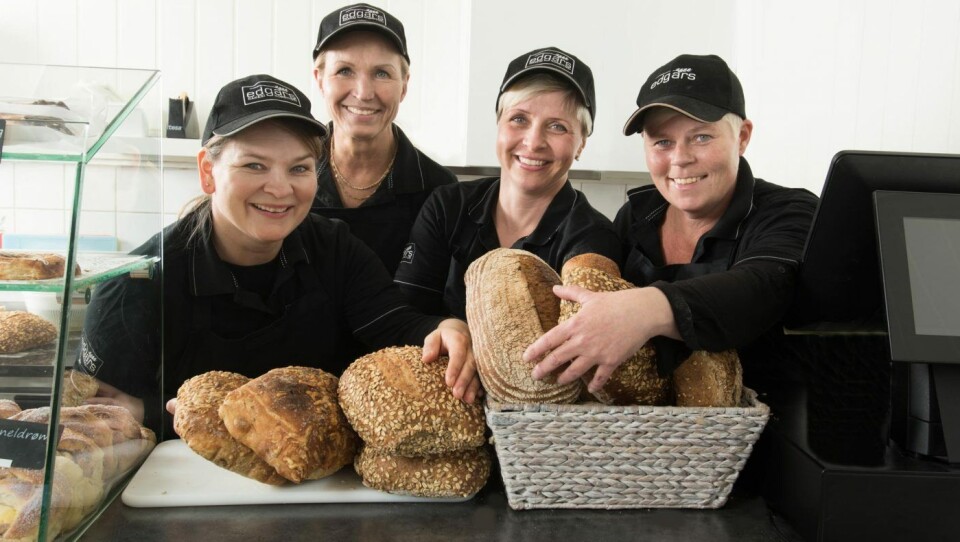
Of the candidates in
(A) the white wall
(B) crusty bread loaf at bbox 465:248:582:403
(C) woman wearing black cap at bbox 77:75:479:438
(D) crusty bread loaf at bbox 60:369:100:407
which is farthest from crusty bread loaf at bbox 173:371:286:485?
(A) the white wall

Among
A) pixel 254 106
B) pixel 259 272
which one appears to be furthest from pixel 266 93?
pixel 259 272

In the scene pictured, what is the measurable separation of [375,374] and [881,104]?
1677 millimetres

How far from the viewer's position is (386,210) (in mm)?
2029

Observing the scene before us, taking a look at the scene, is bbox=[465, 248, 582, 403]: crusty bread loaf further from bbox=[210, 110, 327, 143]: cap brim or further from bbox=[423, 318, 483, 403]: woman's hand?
bbox=[210, 110, 327, 143]: cap brim

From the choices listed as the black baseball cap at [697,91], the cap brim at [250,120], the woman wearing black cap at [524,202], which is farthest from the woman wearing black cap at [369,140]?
the black baseball cap at [697,91]

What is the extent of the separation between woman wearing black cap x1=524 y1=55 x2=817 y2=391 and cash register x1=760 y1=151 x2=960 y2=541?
116 millimetres

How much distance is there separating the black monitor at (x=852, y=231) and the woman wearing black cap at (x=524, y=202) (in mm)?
517

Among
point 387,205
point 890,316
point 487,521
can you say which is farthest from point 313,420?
point 387,205

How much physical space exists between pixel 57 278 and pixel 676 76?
1104 millimetres

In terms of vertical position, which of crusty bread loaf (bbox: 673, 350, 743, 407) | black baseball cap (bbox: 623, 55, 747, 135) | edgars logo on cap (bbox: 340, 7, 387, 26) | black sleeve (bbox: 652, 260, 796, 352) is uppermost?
edgars logo on cap (bbox: 340, 7, 387, 26)

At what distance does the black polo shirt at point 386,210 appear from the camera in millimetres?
2018

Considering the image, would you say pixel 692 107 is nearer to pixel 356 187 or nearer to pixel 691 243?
pixel 691 243

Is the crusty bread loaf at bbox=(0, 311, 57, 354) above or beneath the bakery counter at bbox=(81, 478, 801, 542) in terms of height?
above

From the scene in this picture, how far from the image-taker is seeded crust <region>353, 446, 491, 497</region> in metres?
0.99
